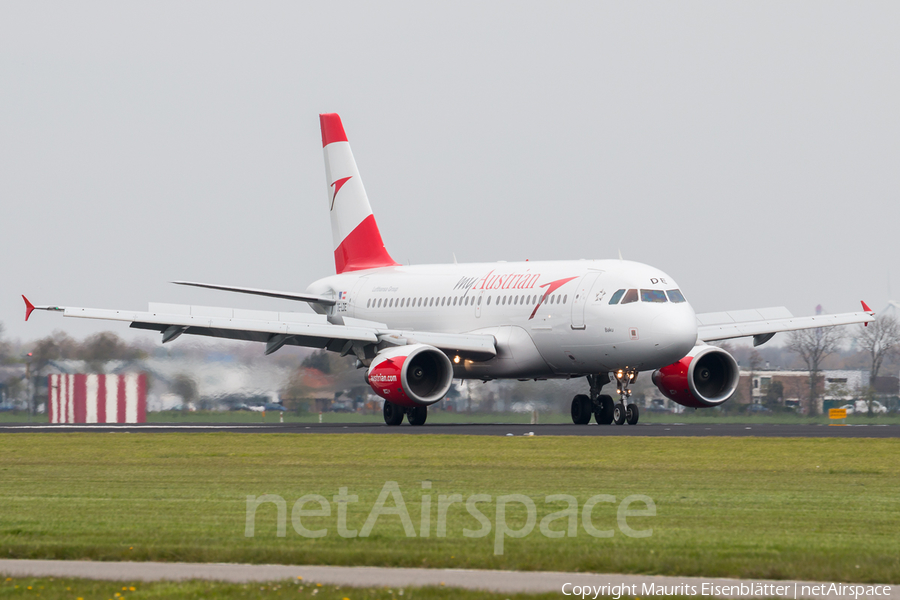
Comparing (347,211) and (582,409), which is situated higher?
(347,211)

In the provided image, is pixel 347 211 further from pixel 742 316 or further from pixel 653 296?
pixel 653 296

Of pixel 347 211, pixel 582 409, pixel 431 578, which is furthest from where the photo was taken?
pixel 347 211

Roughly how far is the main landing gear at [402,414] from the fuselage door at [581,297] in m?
4.93

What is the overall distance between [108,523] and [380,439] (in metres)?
15.0

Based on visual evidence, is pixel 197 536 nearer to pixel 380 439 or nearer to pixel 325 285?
pixel 380 439

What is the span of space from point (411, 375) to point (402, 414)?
6.94ft

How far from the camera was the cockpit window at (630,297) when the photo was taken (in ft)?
115

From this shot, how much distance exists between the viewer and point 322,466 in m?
22.3

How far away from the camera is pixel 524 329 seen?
123 ft

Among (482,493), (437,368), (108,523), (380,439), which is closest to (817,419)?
(437,368)

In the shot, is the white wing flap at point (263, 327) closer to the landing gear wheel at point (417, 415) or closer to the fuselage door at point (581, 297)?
the landing gear wheel at point (417, 415)

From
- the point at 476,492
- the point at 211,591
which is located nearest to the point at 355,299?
the point at 476,492

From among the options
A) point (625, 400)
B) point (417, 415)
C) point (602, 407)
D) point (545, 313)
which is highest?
point (545, 313)

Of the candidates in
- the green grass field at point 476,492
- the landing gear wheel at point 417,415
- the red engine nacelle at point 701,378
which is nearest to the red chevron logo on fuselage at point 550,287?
the red engine nacelle at point 701,378
